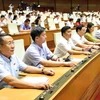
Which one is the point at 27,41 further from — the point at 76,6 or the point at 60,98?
the point at 76,6

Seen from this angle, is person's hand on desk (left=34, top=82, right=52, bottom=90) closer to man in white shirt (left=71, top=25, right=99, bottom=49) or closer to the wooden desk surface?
the wooden desk surface

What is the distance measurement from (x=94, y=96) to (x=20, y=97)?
1.54 metres

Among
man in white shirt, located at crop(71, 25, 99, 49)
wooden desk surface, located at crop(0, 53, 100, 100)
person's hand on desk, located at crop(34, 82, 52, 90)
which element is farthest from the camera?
man in white shirt, located at crop(71, 25, 99, 49)

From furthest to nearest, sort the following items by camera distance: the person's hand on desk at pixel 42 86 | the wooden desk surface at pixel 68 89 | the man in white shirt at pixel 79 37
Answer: the man in white shirt at pixel 79 37 < the person's hand on desk at pixel 42 86 < the wooden desk surface at pixel 68 89

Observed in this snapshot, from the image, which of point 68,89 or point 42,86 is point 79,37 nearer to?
point 68,89

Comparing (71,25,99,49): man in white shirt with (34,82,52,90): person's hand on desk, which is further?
(71,25,99,49): man in white shirt

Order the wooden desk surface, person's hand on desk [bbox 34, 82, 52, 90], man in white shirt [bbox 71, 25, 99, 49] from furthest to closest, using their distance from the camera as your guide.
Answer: man in white shirt [bbox 71, 25, 99, 49] < person's hand on desk [bbox 34, 82, 52, 90] < the wooden desk surface

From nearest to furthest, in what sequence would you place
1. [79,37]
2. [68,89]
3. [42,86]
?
[42,86]
[68,89]
[79,37]

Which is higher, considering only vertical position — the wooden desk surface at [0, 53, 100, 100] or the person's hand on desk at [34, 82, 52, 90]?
the person's hand on desk at [34, 82, 52, 90]

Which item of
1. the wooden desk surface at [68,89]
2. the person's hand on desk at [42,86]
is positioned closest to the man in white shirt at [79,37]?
the wooden desk surface at [68,89]

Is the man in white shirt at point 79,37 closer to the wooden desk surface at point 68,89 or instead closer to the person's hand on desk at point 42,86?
the wooden desk surface at point 68,89

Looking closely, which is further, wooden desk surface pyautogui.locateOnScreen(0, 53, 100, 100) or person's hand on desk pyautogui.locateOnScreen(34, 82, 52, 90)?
person's hand on desk pyautogui.locateOnScreen(34, 82, 52, 90)

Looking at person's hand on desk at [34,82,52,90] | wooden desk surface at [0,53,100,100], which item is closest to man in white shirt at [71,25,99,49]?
wooden desk surface at [0,53,100,100]

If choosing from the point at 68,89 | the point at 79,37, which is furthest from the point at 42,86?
the point at 79,37
